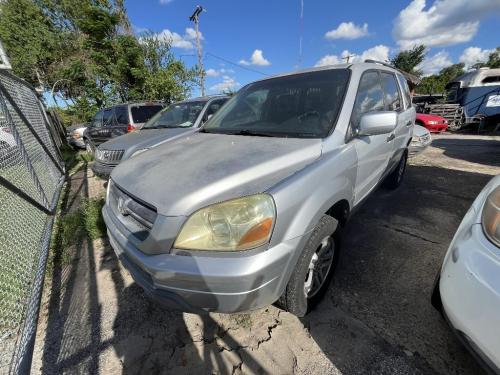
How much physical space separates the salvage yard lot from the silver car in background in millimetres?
1852

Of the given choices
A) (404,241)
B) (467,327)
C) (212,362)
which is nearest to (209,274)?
(212,362)

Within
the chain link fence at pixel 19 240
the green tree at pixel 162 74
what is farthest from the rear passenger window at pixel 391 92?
the green tree at pixel 162 74

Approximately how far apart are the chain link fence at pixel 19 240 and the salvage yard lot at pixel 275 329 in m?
0.15

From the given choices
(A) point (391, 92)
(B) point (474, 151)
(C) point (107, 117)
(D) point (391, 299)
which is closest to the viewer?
(D) point (391, 299)

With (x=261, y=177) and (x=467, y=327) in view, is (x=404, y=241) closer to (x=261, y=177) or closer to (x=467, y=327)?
A: (x=467, y=327)

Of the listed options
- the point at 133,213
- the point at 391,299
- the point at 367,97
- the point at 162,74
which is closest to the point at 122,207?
the point at 133,213

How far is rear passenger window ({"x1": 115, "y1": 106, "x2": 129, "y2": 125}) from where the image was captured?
6371 mm

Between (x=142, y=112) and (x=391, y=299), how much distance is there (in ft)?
22.2

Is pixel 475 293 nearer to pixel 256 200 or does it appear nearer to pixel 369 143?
pixel 256 200

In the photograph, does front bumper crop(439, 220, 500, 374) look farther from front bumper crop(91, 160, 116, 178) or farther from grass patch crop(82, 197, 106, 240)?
front bumper crop(91, 160, 116, 178)

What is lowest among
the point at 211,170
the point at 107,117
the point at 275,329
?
the point at 275,329

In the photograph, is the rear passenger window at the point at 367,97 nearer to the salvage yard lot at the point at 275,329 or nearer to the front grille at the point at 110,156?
the salvage yard lot at the point at 275,329

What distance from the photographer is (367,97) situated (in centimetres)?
238

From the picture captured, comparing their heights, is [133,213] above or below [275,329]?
above
